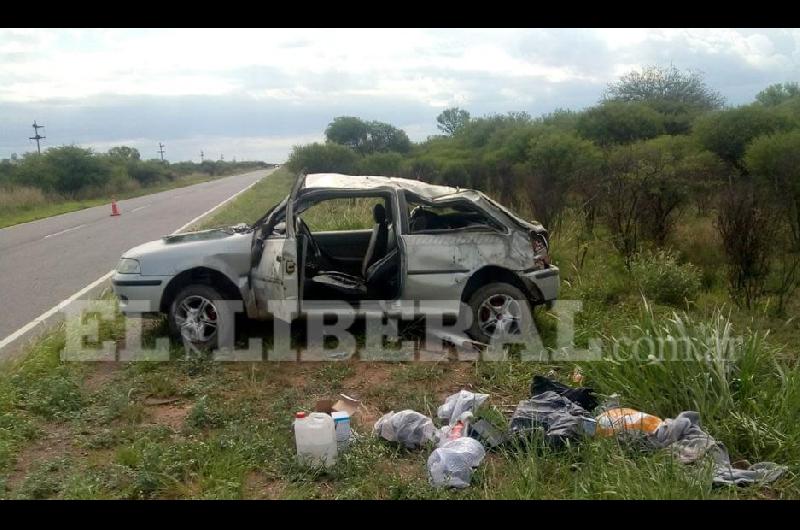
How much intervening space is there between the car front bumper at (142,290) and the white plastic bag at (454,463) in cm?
339

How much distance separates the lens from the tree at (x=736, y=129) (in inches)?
695

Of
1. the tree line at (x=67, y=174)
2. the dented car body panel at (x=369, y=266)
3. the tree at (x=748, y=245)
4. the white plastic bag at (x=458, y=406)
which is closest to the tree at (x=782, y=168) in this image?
the tree at (x=748, y=245)

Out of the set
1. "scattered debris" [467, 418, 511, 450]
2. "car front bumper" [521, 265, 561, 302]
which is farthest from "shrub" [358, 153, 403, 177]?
"scattered debris" [467, 418, 511, 450]

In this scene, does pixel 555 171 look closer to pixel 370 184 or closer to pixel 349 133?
pixel 370 184

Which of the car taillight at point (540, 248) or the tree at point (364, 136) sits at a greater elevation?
the tree at point (364, 136)

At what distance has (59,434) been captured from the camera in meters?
4.73

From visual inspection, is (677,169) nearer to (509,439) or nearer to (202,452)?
(509,439)

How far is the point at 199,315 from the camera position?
629cm

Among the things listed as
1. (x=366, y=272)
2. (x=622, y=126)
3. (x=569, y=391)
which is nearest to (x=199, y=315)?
(x=366, y=272)

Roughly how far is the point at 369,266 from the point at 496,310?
132cm

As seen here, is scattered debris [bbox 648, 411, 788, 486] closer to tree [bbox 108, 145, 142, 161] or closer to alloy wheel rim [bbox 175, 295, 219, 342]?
alloy wheel rim [bbox 175, 295, 219, 342]

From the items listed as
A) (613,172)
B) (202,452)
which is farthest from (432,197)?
(613,172)

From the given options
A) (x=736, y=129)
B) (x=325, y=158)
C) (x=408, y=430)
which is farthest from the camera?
(x=325, y=158)

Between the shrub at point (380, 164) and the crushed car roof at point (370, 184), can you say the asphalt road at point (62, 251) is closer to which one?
the crushed car roof at point (370, 184)
